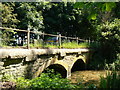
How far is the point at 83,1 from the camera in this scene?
2346 millimetres

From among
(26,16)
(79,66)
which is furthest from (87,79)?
(26,16)

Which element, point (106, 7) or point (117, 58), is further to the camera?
point (117, 58)

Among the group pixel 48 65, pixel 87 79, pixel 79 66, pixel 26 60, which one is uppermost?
pixel 26 60

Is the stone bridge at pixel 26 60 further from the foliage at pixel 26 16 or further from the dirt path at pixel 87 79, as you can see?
the foliage at pixel 26 16

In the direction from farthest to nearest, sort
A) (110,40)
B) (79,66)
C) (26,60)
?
(79,66)
(110,40)
(26,60)

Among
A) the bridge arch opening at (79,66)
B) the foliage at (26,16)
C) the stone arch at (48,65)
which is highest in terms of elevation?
the foliage at (26,16)

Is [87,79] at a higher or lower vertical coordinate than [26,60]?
lower

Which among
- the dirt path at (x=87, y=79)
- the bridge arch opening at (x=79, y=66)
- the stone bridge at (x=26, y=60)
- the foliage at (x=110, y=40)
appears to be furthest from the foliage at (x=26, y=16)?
the foliage at (x=110, y=40)

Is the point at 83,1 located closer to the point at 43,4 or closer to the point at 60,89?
the point at 60,89

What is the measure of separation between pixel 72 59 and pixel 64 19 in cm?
774

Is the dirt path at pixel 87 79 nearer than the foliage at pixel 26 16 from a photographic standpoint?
Yes

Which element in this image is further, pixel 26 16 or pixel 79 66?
pixel 79 66

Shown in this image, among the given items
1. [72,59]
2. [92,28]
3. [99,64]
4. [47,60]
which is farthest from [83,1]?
[92,28]

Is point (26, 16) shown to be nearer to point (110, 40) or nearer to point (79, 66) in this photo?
point (79, 66)
